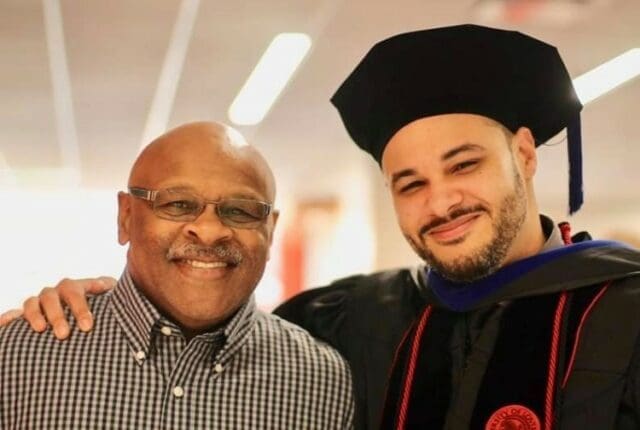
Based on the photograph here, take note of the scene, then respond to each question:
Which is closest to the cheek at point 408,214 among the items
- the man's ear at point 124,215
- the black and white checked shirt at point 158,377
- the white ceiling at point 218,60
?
the black and white checked shirt at point 158,377

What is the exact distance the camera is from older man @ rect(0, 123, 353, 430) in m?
1.81

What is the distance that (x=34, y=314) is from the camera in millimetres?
1914

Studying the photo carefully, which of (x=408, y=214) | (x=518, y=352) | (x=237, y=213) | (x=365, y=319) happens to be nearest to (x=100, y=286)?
(x=237, y=213)

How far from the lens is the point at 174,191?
190 centimetres

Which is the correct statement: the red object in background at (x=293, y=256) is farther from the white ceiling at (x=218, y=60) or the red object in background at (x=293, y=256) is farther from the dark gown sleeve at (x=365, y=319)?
the dark gown sleeve at (x=365, y=319)

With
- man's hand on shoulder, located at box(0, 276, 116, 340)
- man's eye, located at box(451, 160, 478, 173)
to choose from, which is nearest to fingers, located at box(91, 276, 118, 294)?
man's hand on shoulder, located at box(0, 276, 116, 340)

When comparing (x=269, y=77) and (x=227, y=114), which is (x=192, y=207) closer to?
(x=269, y=77)

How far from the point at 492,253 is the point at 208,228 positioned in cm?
64

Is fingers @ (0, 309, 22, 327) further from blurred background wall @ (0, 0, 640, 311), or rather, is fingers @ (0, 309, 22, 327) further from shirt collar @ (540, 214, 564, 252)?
blurred background wall @ (0, 0, 640, 311)

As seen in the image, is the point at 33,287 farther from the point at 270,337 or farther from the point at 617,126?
the point at 270,337

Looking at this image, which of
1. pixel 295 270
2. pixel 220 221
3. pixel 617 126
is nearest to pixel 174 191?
pixel 220 221

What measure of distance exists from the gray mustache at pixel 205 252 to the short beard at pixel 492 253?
43 centimetres

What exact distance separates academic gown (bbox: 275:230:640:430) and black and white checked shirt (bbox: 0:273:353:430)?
123 millimetres

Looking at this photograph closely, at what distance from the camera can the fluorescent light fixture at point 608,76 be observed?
4672mm
